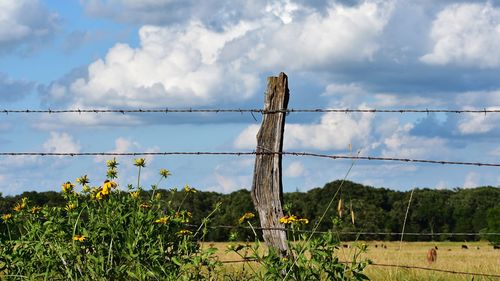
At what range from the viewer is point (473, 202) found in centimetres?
3184

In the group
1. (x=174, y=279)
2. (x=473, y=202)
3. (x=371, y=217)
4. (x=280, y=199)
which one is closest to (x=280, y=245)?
(x=280, y=199)

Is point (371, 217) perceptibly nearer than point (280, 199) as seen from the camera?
No

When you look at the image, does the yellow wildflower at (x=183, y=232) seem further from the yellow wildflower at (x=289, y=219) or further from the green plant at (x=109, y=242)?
the yellow wildflower at (x=289, y=219)

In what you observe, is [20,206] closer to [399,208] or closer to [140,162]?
[140,162]

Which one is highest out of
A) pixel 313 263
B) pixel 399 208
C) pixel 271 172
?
pixel 399 208

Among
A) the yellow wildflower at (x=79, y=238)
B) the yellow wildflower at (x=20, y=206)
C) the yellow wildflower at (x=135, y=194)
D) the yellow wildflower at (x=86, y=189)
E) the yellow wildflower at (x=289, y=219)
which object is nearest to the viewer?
the yellow wildflower at (x=79, y=238)

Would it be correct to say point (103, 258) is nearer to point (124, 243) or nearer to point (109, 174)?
point (124, 243)

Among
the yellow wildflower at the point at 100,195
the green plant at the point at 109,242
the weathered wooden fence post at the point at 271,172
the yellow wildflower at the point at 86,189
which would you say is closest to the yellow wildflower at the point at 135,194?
the green plant at the point at 109,242

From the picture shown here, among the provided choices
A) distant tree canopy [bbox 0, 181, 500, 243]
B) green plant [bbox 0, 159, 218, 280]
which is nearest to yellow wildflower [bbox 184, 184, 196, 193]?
green plant [bbox 0, 159, 218, 280]

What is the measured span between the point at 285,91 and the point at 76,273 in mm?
2291

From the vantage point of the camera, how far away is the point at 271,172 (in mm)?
6719

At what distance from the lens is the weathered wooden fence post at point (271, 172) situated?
667 cm

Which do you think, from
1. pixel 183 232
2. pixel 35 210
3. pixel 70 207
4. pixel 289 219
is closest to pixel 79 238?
pixel 70 207

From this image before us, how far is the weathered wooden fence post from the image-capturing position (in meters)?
6.67
